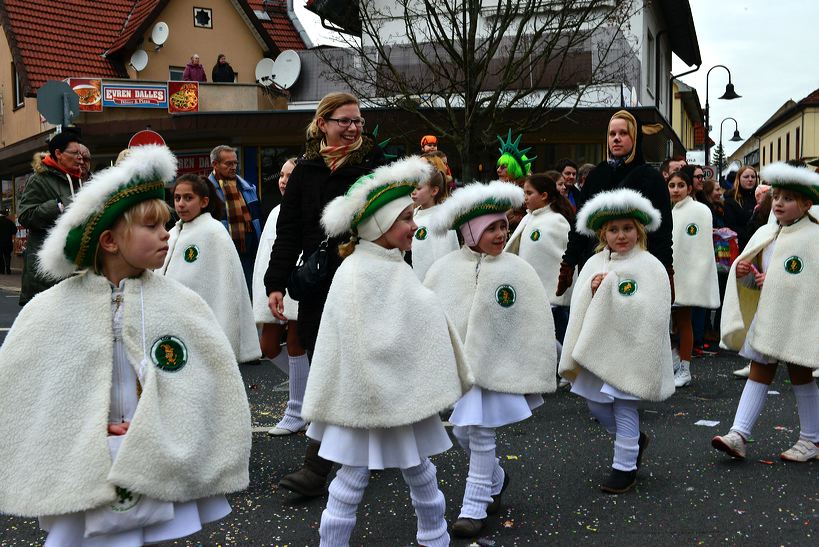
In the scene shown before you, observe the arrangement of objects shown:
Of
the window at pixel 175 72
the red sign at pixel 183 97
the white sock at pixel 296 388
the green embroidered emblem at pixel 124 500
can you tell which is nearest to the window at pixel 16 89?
the window at pixel 175 72

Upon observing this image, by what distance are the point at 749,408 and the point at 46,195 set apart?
5.08 m

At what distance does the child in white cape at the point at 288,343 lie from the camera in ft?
21.6

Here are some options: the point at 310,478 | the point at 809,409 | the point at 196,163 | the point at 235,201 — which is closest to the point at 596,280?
the point at 809,409

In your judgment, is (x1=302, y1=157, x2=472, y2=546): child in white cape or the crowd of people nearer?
the crowd of people

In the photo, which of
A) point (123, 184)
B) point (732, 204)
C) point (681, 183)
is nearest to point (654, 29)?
point (732, 204)

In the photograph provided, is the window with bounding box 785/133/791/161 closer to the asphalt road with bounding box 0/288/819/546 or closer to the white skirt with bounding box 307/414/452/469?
the asphalt road with bounding box 0/288/819/546

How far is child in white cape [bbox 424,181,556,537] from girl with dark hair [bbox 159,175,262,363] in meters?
2.20

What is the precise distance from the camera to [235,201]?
8852 millimetres

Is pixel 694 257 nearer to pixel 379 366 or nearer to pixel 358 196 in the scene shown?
pixel 358 196

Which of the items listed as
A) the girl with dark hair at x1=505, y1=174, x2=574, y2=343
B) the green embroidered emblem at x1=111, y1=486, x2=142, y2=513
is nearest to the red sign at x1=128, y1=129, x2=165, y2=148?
the girl with dark hair at x1=505, y1=174, x2=574, y2=343

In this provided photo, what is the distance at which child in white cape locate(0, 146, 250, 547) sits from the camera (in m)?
3.01

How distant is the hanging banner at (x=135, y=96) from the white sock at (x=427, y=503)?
1989 cm

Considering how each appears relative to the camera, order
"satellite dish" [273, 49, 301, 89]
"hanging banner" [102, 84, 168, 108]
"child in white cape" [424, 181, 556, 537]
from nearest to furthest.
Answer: "child in white cape" [424, 181, 556, 537]
"hanging banner" [102, 84, 168, 108]
"satellite dish" [273, 49, 301, 89]

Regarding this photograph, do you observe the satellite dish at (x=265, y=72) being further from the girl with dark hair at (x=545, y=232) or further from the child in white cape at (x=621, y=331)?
the child in white cape at (x=621, y=331)
